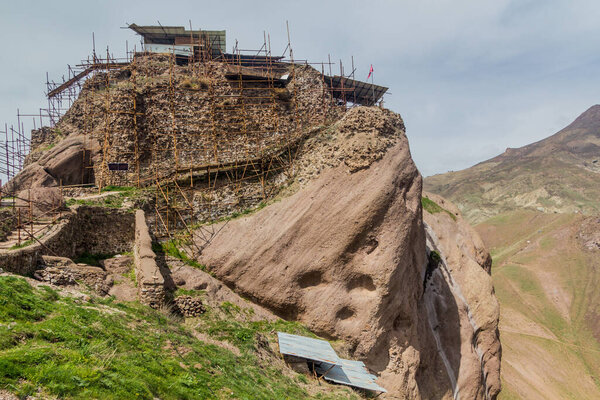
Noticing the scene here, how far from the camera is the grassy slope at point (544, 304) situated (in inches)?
1882

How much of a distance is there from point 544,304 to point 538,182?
2818 inches

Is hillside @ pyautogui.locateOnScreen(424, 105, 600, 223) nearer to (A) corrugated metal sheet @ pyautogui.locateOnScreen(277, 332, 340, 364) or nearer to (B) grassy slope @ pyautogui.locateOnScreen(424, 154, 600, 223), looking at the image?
(B) grassy slope @ pyautogui.locateOnScreen(424, 154, 600, 223)

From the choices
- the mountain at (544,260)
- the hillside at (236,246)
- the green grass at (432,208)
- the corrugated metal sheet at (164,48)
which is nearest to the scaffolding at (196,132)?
the hillside at (236,246)

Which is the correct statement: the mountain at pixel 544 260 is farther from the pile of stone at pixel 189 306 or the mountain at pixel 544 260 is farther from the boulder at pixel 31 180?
the boulder at pixel 31 180

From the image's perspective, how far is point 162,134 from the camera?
28844 mm

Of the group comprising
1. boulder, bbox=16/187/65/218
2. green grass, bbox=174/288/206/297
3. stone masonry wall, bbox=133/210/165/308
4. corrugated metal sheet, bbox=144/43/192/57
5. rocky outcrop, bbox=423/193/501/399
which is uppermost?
corrugated metal sheet, bbox=144/43/192/57

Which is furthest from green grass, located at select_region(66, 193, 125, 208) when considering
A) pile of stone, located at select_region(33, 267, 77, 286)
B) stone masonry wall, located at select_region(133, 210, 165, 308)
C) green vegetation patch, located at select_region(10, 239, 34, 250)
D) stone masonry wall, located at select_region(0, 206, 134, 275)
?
pile of stone, located at select_region(33, 267, 77, 286)

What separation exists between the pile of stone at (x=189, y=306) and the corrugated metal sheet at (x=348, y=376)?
199 inches

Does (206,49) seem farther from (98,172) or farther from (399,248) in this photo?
(399,248)

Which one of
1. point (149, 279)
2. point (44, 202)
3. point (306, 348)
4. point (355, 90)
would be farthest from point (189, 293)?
point (355, 90)

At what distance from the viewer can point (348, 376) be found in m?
16.6

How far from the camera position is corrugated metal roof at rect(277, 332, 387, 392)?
51.9ft

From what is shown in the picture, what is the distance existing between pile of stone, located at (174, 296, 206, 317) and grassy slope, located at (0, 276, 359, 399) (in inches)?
58.2

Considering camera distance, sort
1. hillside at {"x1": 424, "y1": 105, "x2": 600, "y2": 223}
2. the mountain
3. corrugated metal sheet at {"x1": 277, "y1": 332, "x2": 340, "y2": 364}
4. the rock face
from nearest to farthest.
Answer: corrugated metal sheet at {"x1": 277, "y1": 332, "x2": 340, "y2": 364}
the rock face
the mountain
hillside at {"x1": 424, "y1": 105, "x2": 600, "y2": 223}
